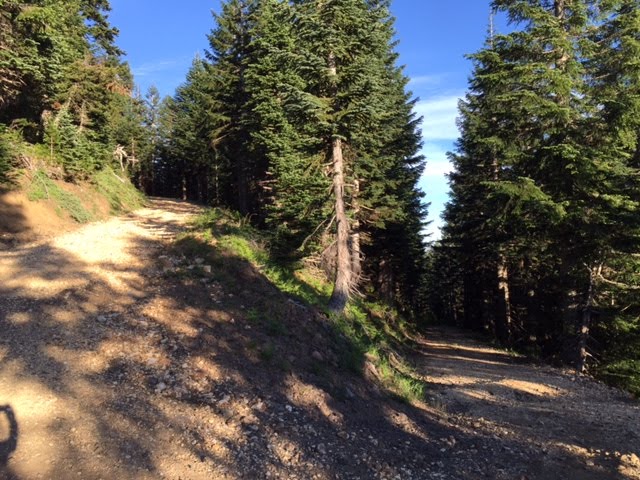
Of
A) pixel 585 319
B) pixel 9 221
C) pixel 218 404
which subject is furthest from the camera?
pixel 585 319

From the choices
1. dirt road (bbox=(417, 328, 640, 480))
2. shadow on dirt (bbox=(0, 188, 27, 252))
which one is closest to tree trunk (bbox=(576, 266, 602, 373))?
dirt road (bbox=(417, 328, 640, 480))

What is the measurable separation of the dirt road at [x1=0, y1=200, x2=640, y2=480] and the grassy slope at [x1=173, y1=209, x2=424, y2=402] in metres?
0.17

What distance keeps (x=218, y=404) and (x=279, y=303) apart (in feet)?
13.6

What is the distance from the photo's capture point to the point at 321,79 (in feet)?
43.0

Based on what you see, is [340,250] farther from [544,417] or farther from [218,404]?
[218,404]

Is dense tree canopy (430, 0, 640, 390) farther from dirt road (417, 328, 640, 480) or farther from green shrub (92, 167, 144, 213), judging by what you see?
green shrub (92, 167, 144, 213)

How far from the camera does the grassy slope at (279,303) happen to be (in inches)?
400

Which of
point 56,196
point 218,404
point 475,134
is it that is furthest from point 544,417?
point 56,196

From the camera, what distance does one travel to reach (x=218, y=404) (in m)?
6.86

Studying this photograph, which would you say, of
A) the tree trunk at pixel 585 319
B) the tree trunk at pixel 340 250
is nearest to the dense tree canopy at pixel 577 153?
the tree trunk at pixel 585 319

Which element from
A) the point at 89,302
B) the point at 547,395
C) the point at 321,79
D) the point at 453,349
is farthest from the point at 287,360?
the point at 453,349

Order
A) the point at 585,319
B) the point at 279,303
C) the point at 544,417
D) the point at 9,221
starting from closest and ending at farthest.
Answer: the point at 544,417, the point at 279,303, the point at 9,221, the point at 585,319

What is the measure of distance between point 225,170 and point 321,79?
21.8m

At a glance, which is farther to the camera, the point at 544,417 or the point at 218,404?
the point at 544,417
